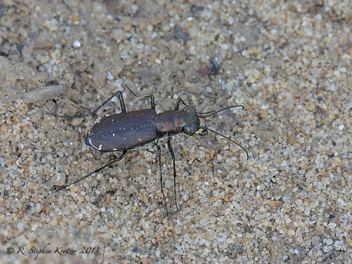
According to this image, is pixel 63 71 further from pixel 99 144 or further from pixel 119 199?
pixel 119 199

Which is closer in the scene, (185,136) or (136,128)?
(136,128)

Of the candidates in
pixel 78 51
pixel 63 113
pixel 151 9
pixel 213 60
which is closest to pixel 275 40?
pixel 213 60

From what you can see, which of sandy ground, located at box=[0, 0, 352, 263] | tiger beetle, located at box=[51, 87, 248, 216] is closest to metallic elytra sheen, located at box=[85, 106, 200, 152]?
tiger beetle, located at box=[51, 87, 248, 216]

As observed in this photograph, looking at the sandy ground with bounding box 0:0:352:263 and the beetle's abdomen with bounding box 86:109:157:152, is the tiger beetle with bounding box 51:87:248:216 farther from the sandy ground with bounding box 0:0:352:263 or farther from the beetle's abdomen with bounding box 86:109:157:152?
the sandy ground with bounding box 0:0:352:263

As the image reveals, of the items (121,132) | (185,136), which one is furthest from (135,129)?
(185,136)

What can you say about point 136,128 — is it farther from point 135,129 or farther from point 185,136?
point 185,136

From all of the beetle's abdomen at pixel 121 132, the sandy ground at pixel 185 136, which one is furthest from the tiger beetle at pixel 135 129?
the sandy ground at pixel 185 136
